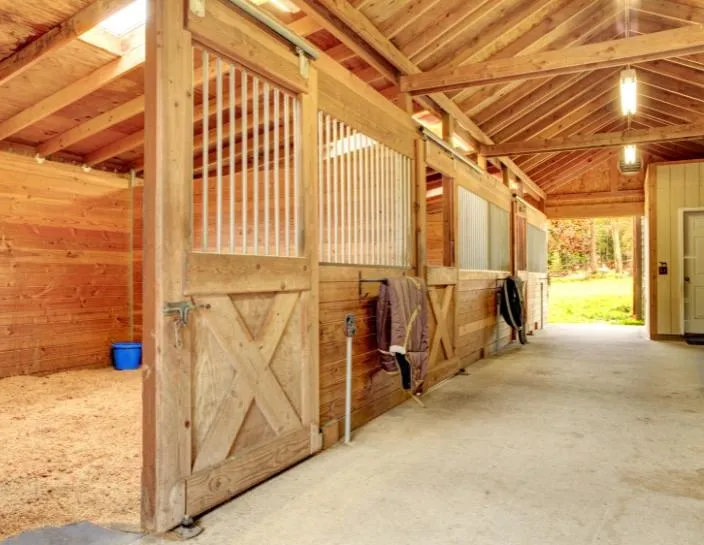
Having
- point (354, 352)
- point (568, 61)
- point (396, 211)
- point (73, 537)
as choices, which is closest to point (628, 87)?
point (568, 61)

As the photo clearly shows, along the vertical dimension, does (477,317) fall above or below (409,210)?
below

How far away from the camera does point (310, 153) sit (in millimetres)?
2869

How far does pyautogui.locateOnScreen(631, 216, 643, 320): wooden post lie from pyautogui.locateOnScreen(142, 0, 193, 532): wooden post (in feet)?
34.5

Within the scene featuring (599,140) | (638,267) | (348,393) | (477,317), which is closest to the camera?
(348,393)

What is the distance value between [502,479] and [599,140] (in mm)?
5044

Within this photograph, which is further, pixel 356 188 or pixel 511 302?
pixel 511 302

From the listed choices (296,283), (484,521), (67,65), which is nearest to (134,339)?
(67,65)

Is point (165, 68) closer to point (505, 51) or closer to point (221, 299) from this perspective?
point (221, 299)

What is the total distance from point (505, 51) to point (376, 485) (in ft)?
12.8

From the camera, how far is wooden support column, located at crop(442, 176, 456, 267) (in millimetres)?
5248

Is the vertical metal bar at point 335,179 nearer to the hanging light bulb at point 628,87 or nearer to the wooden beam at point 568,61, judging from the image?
the wooden beam at point 568,61

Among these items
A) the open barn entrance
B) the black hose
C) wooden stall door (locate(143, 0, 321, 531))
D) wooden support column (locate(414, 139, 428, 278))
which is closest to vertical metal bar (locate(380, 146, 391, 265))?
wooden support column (locate(414, 139, 428, 278))

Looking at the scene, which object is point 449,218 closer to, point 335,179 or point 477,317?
point 477,317

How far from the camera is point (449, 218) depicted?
5254mm
